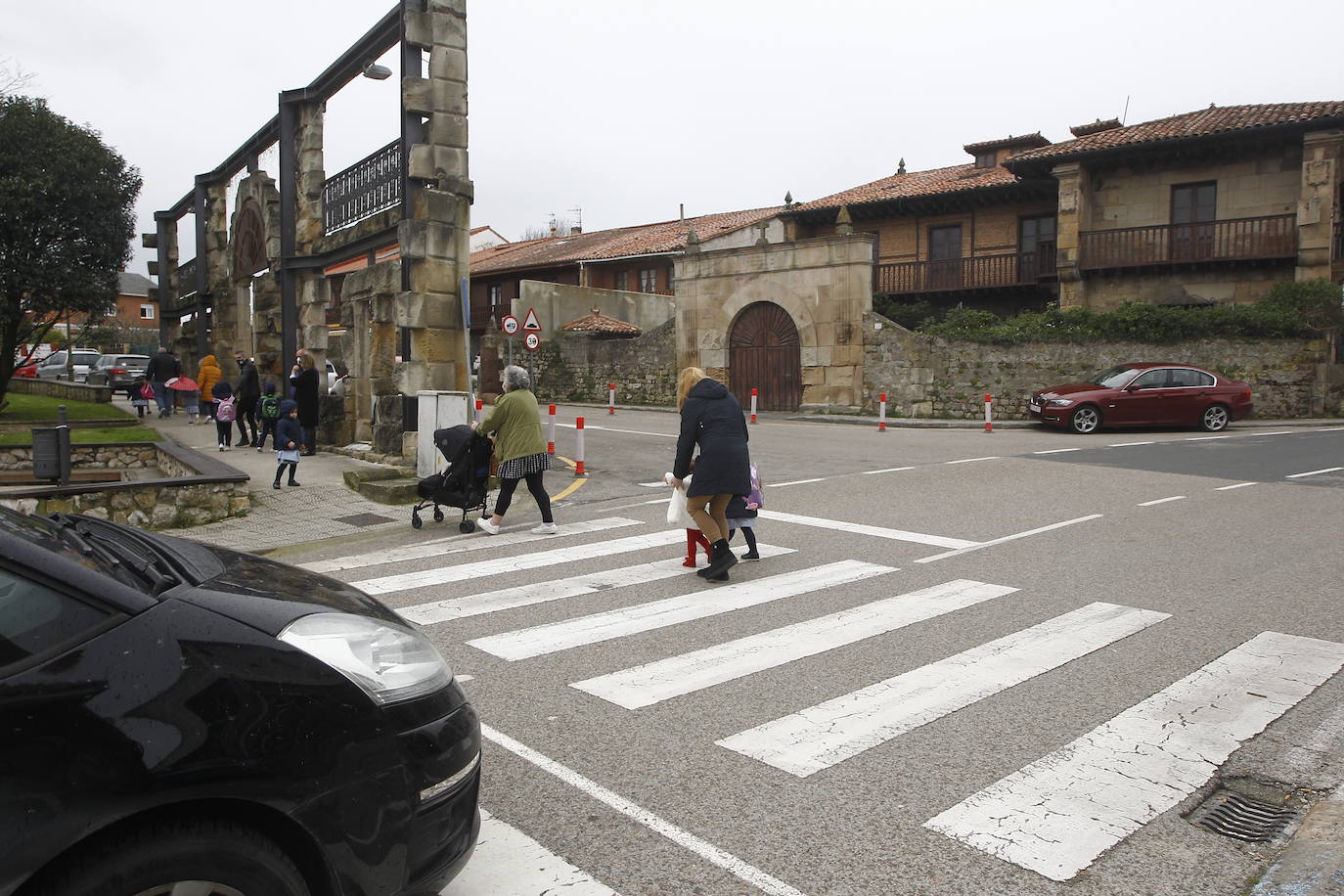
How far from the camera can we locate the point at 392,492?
1130cm

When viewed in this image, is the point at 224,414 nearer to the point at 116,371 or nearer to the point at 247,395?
the point at 247,395

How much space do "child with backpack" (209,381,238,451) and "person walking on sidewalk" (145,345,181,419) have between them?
6.13 meters

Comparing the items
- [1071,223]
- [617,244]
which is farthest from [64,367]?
[1071,223]

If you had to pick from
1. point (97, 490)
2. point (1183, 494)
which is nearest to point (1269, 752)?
point (1183, 494)

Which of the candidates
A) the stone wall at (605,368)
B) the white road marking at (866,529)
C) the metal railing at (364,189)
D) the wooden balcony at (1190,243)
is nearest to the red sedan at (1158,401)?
the wooden balcony at (1190,243)

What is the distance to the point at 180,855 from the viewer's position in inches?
83.6

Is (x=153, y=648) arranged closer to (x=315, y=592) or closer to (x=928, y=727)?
(x=315, y=592)

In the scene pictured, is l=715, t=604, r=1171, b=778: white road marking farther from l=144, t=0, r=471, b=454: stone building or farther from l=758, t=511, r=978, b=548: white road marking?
l=144, t=0, r=471, b=454: stone building

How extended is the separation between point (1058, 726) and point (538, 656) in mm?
2755

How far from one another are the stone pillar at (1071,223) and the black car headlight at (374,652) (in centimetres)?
2920

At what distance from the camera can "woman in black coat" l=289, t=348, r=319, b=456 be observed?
14.3m

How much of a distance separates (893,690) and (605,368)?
29.6 meters

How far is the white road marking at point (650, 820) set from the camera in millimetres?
3150

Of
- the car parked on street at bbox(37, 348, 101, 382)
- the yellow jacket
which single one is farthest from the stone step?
the car parked on street at bbox(37, 348, 101, 382)
